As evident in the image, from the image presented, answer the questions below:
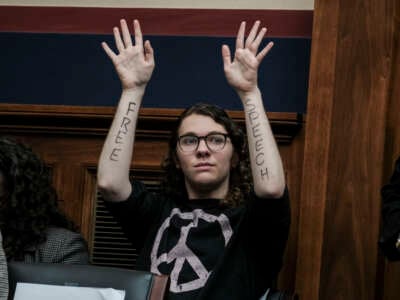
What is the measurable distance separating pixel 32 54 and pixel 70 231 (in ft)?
2.99

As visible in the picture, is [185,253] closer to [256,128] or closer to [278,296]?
[278,296]

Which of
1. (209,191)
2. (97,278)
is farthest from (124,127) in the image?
(97,278)

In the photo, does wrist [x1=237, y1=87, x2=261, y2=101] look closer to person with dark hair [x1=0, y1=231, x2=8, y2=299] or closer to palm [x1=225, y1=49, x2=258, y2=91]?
palm [x1=225, y1=49, x2=258, y2=91]

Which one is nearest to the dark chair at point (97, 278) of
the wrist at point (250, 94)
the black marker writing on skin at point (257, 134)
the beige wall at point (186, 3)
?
the black marker writing on skin at point (257, 134)

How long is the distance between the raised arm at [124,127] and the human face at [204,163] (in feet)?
0.59

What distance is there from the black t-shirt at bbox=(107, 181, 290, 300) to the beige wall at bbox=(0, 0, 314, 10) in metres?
0.93

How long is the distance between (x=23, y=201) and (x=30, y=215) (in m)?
0.05

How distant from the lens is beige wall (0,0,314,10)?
3766mm

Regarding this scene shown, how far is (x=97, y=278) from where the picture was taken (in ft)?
9.02

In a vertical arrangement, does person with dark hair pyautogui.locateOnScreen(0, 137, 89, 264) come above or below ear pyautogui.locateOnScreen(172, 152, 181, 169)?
below

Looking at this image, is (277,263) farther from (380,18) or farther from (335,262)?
(380,18)

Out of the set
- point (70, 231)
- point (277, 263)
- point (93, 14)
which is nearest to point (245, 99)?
point (277, 263)

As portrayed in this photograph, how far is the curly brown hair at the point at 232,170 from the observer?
327cm

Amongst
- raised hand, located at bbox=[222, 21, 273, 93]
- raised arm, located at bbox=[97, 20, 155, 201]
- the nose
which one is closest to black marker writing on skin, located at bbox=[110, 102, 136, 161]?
raised arm, located at bbox=[97, 20, 155, 201]
